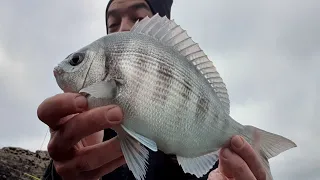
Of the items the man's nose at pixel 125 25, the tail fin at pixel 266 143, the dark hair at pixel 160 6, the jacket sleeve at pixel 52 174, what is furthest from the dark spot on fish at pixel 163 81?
the dark hair at pixel 160 6

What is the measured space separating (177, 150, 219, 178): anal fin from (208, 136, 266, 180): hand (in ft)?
0.21

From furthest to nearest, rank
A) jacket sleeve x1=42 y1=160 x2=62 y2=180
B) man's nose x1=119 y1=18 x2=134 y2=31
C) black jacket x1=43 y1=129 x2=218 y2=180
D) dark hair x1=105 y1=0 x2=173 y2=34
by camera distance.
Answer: dark hair x1=105 y1=0 x2=173 y2=34 < man's nose x1=119 y1=18 x2=134 y2=31 < black jacket x1=43 y1=129 x2=218 y2=180 < jacket sleeve x1=42 y1=160 x2=62 y2=180

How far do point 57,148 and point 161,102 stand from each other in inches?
26.4

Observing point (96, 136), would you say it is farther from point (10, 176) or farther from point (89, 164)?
point (10, 176)

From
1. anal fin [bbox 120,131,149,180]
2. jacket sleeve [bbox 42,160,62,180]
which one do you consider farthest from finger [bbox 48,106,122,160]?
jacket sleeve [bbox 42,160,62,180]

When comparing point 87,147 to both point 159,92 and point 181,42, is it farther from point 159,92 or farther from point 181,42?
point 181,42

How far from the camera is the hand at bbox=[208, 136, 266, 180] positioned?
194 cm

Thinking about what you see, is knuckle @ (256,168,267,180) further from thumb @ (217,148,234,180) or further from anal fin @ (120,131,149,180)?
anal fin @ (120,131,149,180)

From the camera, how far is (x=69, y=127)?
6.15 ft

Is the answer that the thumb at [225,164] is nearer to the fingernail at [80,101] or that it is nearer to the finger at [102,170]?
the finger at [102,170]

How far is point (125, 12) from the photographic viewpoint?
12.6 ft

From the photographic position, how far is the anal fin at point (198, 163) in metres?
1.83

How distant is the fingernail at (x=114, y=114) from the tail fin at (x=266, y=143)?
724 mm

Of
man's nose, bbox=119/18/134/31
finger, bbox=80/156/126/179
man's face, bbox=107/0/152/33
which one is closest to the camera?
finger, bbox=80/156/126/179
